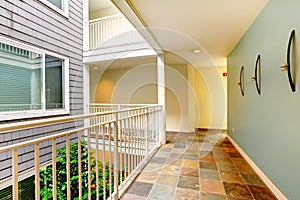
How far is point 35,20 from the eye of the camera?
303 cm

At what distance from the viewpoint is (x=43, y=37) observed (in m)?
3.19

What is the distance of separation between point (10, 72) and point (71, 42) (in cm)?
161

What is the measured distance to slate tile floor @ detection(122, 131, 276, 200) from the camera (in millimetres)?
1863

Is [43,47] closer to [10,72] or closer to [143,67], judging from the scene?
[10,72]

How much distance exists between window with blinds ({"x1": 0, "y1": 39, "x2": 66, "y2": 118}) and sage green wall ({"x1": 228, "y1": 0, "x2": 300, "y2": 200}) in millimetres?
3624

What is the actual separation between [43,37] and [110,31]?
8.25 ft

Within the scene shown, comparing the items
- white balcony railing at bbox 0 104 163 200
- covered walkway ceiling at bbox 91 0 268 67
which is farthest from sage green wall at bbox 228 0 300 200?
white balcony railing at bbox 0 104 163 200

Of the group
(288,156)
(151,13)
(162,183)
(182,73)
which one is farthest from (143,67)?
(288,156)

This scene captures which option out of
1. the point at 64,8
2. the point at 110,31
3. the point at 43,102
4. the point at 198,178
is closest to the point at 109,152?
the point at 198,178

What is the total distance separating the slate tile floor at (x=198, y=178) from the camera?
1.86 m

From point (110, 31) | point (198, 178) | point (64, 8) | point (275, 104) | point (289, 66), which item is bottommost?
point (198, 178)

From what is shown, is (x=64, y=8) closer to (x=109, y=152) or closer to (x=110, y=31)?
(x=110, y=31)

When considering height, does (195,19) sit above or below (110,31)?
below

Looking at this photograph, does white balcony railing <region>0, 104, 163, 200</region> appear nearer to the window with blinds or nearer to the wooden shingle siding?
the wooden shingle siding
